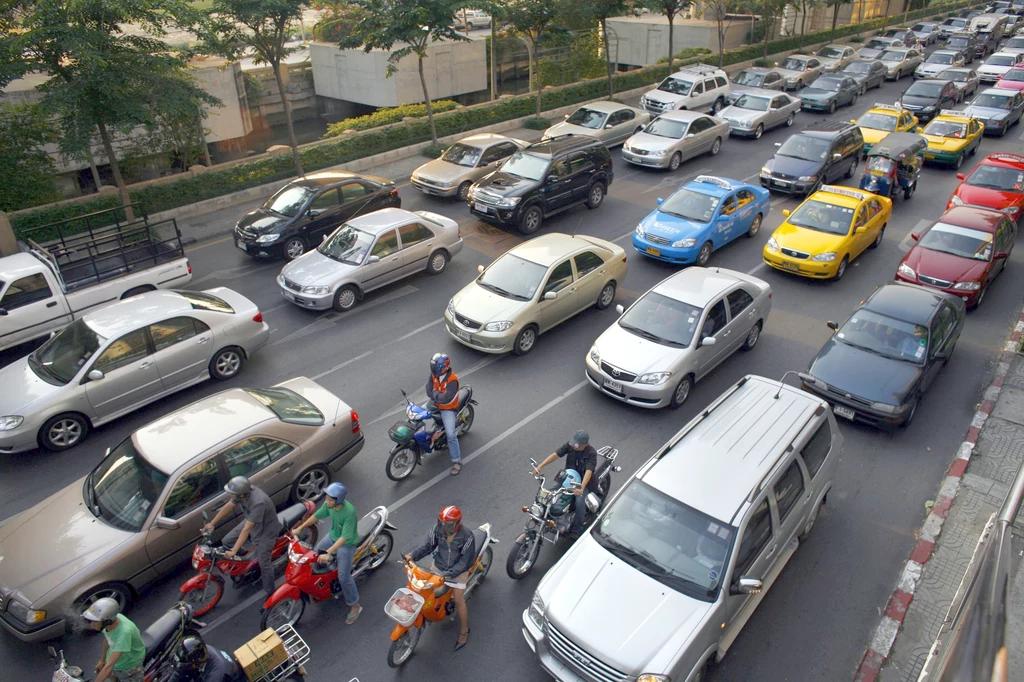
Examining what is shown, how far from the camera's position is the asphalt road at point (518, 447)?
22.5ft

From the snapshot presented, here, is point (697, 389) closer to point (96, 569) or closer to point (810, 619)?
point (810, 619)

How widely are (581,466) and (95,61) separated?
12805 millimetres

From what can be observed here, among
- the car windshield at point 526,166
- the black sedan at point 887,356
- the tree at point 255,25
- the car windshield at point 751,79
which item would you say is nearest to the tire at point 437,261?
the car windshield at point 526,166

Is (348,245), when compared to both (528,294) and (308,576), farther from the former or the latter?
(308,576)

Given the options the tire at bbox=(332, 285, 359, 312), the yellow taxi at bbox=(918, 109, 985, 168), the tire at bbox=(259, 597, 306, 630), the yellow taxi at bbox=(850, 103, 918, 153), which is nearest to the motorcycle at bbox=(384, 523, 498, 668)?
the tire at bbox=(259, 597, 306, 630)

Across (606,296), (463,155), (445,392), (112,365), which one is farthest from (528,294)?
(463,155)

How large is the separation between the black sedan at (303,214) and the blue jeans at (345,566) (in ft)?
31.6

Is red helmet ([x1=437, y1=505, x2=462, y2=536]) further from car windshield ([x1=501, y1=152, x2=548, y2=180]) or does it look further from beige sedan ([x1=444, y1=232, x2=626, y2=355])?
car windshield ([x1=501, y1=152, x2=548, y2=180])

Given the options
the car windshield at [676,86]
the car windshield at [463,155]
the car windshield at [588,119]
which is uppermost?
the car windshield at [676,86]

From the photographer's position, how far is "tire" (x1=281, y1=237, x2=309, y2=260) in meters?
15.2

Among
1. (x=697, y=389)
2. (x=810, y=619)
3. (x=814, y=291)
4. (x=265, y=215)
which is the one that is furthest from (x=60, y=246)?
(x=814, y=291)

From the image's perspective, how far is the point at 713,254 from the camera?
15984mm

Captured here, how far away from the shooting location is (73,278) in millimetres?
12359

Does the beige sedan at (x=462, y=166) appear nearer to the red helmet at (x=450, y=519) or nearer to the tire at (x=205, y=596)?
the tire at (x=205, y=596)
